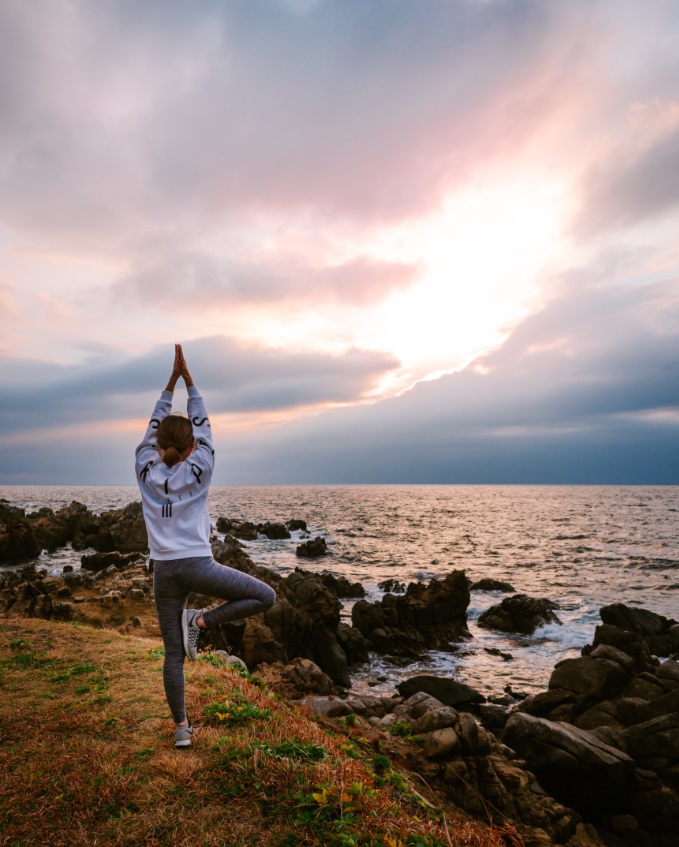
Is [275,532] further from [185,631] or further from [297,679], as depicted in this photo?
[185,631]

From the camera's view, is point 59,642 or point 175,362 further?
point 59,642

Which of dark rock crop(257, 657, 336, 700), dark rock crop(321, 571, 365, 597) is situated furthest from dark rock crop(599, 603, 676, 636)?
dark rock crop(257, 657, 336, 700)

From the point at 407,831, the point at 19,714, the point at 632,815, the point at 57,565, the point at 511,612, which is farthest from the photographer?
the point at 57,565

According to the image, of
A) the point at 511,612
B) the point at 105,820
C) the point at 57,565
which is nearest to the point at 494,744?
the point at 105,820

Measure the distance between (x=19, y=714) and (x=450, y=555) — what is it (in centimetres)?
4396

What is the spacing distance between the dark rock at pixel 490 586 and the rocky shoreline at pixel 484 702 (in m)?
5.19

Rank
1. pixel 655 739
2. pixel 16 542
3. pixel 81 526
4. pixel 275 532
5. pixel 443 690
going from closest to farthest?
pixel 655 739, pixel 443 690, pixel 16 542, pixel 81 526, pixel 275 532

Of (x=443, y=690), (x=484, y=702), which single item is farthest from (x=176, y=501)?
(x=484, y=702)

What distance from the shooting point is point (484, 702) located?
1505cm

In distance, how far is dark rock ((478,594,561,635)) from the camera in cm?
2484

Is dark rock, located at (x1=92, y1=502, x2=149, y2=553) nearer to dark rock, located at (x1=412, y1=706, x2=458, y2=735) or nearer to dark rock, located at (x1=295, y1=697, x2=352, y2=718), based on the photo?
dark rock, located at (x1=295, y1=697, x2=352, y2=718)

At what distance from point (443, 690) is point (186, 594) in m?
12.8

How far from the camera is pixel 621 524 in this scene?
72938mm

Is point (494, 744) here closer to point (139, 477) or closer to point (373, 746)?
point (373, 746)
